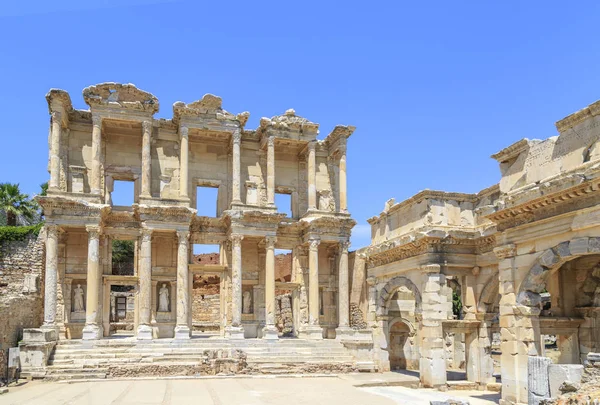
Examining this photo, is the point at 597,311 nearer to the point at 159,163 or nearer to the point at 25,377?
the point at 25,377

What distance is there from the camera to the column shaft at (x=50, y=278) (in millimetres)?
24625

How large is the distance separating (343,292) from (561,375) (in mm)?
17013

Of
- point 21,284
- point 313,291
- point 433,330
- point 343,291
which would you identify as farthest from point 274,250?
point 21,284

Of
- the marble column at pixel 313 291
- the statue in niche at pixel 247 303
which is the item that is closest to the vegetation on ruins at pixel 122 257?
the statue in niche at pixel 247 303

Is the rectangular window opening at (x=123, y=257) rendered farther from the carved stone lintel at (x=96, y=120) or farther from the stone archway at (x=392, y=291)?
the stone archway at (x=392, y=291)

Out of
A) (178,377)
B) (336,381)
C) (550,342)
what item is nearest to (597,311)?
(336,381)

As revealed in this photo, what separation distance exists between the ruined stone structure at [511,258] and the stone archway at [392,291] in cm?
4

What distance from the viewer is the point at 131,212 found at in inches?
1086

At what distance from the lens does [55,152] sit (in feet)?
85.3

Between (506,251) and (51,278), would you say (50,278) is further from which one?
(506,251)

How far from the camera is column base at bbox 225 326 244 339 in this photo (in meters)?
26.5

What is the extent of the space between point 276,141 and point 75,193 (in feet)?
30.9

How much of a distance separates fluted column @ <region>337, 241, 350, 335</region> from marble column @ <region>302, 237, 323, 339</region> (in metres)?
1.11

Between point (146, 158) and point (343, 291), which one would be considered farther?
point (343, 291)
